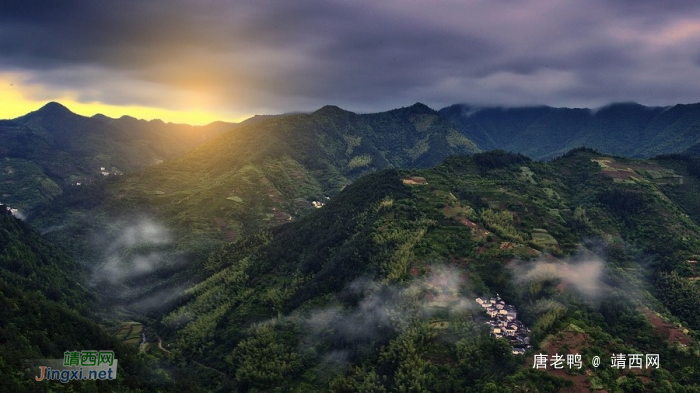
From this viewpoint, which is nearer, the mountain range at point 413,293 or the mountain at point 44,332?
the mountain at point 44,332

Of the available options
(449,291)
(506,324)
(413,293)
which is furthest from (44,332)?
(506,324)

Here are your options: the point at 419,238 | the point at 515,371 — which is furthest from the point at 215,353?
the point at 515,371

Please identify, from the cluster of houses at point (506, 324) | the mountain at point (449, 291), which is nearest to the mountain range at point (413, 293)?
the mountain at point (449, 291)

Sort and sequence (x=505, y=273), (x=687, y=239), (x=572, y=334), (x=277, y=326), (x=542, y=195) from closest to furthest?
(x=572, y=334)
(x=505, y=273)
(x=277, y=326)
(x=687, y=239)
(x=542, y=195)

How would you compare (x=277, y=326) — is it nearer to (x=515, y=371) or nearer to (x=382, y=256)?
(x=382, y=256)

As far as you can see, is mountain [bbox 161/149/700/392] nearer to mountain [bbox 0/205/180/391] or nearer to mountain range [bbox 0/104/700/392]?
mountain range [bbox 0/104/700/392]

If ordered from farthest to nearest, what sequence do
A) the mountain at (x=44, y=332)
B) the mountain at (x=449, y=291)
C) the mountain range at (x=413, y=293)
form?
the mountain range at (x=413, y=293)
the mountain at (x=449, y=291)
the mountain at (x=44, y=332)

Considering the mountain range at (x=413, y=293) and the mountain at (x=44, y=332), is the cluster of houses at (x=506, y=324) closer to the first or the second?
the mountain range at (x=413, y=293)
